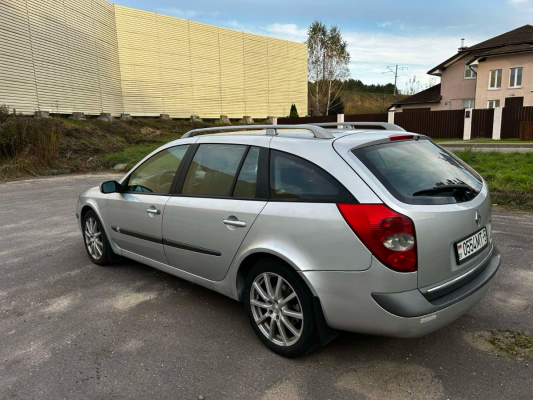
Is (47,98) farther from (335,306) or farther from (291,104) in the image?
(291,104)

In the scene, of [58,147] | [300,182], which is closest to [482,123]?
[58,147]

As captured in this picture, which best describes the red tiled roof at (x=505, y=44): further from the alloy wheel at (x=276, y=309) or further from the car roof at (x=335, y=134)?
the alloy wheel at (x=276, y=309)

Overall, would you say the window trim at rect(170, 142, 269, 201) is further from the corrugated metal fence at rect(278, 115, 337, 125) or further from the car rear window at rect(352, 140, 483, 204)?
the corrugated metal fence at rect(278, 115, 337, 125)

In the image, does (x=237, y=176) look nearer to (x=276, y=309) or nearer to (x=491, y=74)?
(x=276, y=309)

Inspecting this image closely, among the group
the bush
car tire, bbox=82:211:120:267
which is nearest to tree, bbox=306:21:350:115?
the bush

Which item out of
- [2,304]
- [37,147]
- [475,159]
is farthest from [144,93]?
[2,304]

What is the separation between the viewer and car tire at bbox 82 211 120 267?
15.0 ft

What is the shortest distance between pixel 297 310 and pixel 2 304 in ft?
9.74

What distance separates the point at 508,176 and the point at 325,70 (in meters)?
42.2

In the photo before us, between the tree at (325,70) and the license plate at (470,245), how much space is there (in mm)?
45752

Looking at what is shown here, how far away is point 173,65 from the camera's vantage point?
31.1m

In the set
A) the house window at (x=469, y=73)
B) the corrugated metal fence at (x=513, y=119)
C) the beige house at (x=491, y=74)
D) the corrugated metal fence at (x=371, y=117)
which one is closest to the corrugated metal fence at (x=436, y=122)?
the corrugated metal fence at (x=371, y=117)

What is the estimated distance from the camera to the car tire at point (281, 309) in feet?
8.57

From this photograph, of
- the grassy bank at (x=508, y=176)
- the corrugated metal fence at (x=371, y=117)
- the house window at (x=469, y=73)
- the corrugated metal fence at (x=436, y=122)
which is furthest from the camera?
the house window at (x=469, y=73)
